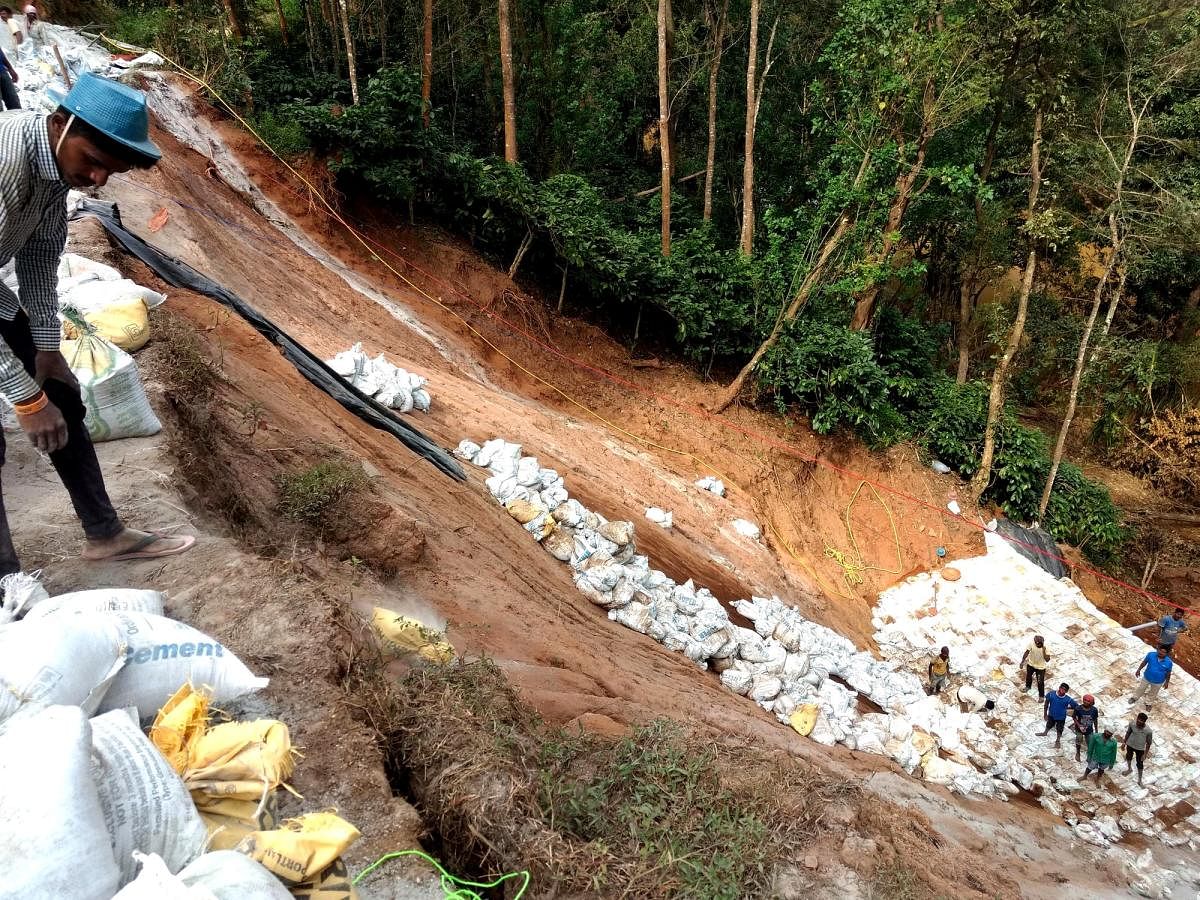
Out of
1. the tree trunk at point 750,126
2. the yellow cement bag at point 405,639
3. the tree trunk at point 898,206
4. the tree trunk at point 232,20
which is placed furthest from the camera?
the tree trunk at point 232,20

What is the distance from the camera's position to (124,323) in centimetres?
515

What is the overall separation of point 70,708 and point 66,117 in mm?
1820

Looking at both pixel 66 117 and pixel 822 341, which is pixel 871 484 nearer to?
pixel 822 341

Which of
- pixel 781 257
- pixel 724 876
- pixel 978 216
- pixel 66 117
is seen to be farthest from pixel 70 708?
pixel 978 216

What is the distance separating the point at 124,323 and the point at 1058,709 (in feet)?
33.1

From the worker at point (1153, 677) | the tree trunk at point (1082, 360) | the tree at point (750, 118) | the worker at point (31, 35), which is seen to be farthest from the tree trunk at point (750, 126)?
the worker at point (31, 35)

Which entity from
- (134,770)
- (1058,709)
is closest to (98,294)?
(134,770)

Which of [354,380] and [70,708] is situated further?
[354,380]

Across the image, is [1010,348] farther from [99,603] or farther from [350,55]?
[99,603]

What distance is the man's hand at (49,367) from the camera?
284 centimetres

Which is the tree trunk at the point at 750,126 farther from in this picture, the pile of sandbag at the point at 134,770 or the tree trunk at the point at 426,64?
the pile of sandbag at the point at 134,770

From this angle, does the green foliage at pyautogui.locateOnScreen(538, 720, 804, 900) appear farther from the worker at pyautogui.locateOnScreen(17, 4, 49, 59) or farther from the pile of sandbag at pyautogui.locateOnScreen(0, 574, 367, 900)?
the worker at pyautogui.locateOnScreen(17, 4, 49, 59)

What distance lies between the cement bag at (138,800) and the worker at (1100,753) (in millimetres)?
9320

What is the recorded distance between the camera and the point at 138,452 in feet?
14.0
